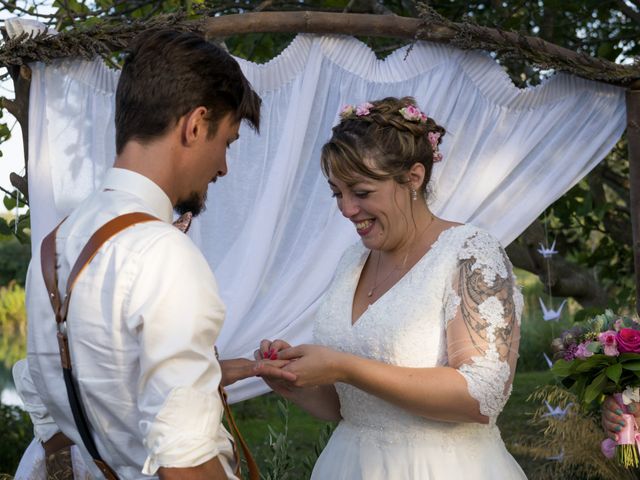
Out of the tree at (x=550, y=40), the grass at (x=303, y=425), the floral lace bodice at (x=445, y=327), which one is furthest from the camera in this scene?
the grass at (x=303, y=425)

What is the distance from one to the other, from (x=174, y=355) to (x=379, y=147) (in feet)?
4.39

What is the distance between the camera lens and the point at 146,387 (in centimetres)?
151

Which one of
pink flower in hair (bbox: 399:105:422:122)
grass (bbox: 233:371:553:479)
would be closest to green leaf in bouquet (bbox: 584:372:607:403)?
pink flower in hair (bbox: 399:105:422:122)

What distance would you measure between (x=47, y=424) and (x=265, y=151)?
2088 millimetres

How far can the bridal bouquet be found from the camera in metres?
3.09

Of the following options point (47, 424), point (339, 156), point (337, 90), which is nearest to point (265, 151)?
point (337, 90)

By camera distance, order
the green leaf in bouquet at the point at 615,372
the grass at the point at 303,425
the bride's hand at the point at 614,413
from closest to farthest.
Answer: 1. the green leaf in bouquet at the point at 615,372
2. the bride's hand at the point at 614,413
3. the grass at the point at 303,425

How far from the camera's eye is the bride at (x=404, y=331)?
2.36 m

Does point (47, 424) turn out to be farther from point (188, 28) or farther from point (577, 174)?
point (577, 174)

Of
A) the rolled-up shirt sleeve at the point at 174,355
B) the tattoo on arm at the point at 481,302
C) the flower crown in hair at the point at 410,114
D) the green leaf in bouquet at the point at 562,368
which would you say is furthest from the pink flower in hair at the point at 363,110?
the rolled-up shirt sleeve at the point at 174,355

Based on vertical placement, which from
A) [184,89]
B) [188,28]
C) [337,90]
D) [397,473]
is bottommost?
[397,473]

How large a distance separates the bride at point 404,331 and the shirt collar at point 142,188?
0.73m

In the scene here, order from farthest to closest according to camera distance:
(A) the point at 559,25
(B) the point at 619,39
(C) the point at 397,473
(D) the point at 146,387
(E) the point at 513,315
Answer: (A) the point at 559,25 < (B) the point at 619,39 < (C) the point at 397,473 < (E) the point at 513,315 < (D) the point at 146,387

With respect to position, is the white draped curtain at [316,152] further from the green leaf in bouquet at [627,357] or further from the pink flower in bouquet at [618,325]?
the green leaf in bouquet at [627,357]
